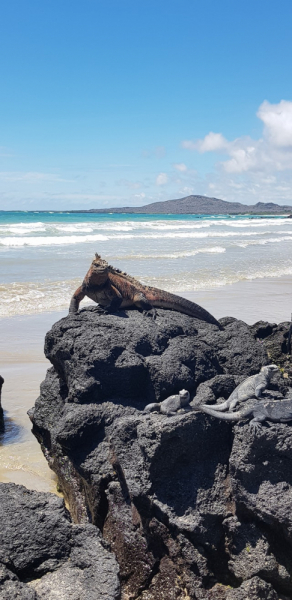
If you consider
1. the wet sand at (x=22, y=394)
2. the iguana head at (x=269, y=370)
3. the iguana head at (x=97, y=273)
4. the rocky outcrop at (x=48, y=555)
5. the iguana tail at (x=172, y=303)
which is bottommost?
the wet sand at (x=22, y=394)

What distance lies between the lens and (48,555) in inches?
109

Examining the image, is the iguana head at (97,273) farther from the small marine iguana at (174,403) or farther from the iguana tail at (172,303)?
the small marine iguana at (174,403)

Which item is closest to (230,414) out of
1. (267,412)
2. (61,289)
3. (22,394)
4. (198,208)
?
(267,412)

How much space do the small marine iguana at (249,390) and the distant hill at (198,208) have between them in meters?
129

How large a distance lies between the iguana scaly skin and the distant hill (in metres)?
127

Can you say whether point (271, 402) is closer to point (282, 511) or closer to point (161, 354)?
point (282, 511)

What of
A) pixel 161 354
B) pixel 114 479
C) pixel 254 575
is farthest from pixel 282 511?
pixel 161 354

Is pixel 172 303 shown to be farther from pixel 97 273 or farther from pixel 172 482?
pixel 172 482

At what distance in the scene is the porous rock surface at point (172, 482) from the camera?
3.03 m

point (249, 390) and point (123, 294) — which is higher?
point (123, 294)

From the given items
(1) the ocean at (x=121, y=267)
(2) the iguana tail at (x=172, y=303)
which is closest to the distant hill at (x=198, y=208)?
(1) the ocean at (x=121, y=267)

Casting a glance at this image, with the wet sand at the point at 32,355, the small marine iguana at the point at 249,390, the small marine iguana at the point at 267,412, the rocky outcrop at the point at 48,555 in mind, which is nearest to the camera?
the rocky outcrop at the point at 48,555

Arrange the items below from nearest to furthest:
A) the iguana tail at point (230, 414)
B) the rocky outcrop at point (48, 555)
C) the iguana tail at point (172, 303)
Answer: the rocky outcrop at point (48, 555) < the iguana tail at point (230, 414) < the iguana tail at point (172, 303)

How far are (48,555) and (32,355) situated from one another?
5.34 m
